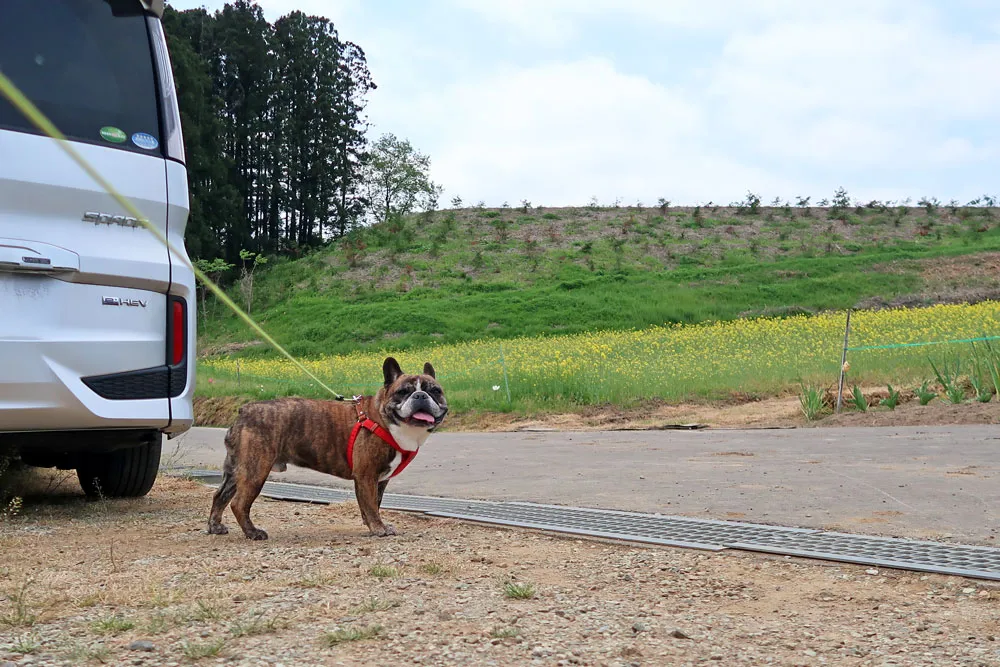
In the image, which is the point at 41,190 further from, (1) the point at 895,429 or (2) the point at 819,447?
(1) the point at 895,429

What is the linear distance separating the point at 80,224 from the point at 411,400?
2.15 metres

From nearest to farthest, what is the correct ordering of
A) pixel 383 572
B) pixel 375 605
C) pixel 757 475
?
pixel 375 605
pixel 383 572
pixel 757 475

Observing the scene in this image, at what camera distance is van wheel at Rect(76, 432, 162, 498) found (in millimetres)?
7180

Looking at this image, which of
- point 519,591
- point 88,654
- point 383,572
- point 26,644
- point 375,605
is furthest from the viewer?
point 383,572

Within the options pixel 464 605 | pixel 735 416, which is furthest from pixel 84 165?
pixel 735 416

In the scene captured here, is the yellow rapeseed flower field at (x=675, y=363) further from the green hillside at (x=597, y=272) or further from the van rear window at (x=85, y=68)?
the van rear window at (x=85, y=68)

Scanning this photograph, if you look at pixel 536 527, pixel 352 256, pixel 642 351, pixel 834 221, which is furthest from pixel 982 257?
pixel 536 527

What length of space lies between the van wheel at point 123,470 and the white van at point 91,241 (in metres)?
0.85

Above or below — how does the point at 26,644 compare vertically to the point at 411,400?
below

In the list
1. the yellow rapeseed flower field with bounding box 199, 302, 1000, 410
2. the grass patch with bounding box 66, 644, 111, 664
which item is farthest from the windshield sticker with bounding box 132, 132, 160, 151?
the yellow rapeseed flower field with bounding box 199, 302, 1000, 410

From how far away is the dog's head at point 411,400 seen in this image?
17.7ft

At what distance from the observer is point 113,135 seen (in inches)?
233

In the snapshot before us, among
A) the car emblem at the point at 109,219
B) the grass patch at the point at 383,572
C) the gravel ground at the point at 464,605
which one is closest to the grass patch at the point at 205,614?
the gravel ground at the point at 464,605

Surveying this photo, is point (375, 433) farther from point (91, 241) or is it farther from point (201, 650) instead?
point (201, 650)
